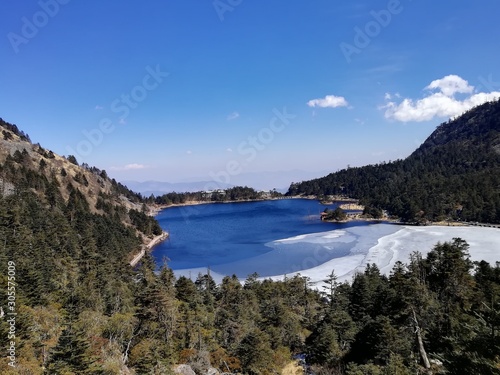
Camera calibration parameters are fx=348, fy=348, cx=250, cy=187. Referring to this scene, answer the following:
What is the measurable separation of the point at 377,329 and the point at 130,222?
277 feet

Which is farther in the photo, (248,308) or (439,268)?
(248,308)

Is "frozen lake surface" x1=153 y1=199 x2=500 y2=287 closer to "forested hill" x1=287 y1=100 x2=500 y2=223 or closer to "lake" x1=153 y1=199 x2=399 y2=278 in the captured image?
"lake" x1=153 y1=199 x2=399 y2=278

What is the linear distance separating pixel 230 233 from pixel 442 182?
78.2 meters

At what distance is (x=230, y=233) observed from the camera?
102 metres

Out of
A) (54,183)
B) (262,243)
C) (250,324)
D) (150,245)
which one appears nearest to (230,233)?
(262,243)

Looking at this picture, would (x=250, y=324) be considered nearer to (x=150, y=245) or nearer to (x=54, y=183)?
(x=150, y=245)

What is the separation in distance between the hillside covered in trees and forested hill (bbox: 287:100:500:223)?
77820mm

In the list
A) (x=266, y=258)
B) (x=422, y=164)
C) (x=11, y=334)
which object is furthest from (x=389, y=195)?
(x=11, y=334)

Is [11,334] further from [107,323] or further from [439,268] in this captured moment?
[439,268]

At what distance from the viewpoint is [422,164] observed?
6767 inches

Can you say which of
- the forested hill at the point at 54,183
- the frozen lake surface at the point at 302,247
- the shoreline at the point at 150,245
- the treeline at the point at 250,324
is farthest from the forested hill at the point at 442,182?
the forested hill at the point at 54,183

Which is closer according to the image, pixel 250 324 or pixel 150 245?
pixel 250 324

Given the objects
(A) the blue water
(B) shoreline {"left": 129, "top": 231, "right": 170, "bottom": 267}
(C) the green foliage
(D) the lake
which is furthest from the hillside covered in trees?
(C) the green foliage

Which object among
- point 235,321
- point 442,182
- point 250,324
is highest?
point 442,182
